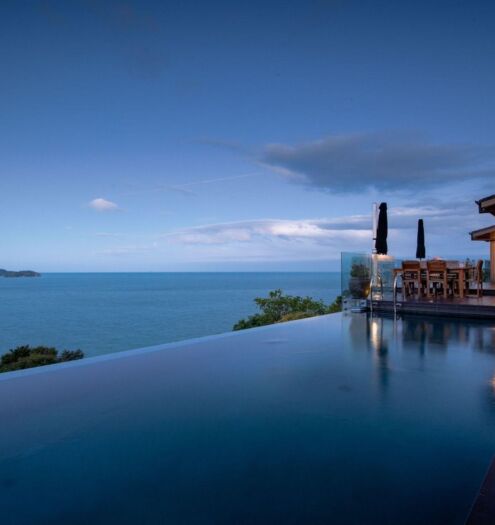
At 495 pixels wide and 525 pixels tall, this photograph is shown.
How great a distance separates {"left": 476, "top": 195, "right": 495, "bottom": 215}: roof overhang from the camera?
1221 cm

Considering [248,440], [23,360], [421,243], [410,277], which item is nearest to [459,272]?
[410,277]

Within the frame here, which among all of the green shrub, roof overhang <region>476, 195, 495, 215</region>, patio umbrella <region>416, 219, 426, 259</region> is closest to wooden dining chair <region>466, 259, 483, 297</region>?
patio umbrella <region>416, 219, 426, 259</region>

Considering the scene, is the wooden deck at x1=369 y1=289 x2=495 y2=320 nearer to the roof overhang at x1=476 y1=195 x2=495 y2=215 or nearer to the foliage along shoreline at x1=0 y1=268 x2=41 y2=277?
the roof overhang at x1=476 y1=195 x2=495 y2=215

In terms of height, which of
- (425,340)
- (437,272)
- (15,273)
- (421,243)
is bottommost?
(425,340)

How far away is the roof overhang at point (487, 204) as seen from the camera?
40.1 ft

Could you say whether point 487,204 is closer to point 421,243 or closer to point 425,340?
point 421,243

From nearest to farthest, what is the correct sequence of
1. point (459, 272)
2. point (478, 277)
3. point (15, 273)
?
1. point (459, 272)
2. point (478, 277)
3. point (15, 273)

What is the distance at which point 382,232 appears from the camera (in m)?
10.3

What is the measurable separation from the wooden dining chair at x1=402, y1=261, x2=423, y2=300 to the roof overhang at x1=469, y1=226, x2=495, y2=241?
483 cm

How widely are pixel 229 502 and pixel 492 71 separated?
557 inches

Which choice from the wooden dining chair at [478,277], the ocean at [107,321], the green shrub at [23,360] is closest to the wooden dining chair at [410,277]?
the wooden dining chair at [478,277]

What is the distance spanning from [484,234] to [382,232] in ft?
23.6

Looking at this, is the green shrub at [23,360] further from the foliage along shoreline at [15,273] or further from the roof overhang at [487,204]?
the foliage along shoreline at [15,273]

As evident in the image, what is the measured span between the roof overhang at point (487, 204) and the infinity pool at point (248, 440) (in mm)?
8885
